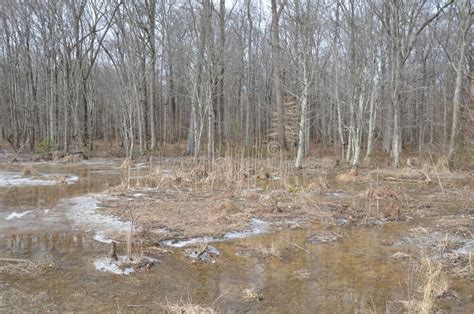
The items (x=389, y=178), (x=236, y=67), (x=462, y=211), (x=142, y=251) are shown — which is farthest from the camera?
(x=236, y=67)

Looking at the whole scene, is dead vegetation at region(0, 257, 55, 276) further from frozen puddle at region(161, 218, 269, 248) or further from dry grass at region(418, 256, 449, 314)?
dry grass at region(418, 256, 449, 314)

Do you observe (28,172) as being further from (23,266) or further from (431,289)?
(431,289)

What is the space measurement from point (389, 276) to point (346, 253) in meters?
1.01

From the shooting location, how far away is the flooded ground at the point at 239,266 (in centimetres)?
441

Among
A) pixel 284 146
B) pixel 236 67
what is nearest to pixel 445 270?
pixel 284 146

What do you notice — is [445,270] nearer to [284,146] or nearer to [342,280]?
[342,280]

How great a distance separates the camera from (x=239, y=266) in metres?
5.57

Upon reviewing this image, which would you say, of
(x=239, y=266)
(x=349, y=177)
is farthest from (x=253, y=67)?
(x=239, y=266)

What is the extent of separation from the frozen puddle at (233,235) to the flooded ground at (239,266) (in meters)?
0.02

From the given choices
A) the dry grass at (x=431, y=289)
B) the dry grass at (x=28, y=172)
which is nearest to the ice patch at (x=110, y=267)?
the dry grass at (x=431, y=289)

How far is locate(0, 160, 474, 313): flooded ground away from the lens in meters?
4.41

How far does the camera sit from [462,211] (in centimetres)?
927

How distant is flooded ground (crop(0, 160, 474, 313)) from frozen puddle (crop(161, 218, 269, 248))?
0.02 meters

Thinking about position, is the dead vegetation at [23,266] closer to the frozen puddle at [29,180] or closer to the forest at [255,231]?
the forest at [255,231]
